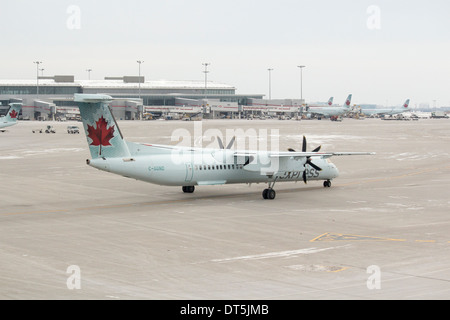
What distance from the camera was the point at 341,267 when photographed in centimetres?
2500

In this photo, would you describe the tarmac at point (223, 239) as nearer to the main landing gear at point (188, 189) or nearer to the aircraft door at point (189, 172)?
the main landing gear at point (188, 189)

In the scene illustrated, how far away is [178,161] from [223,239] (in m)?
11.5

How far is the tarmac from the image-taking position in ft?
71.8

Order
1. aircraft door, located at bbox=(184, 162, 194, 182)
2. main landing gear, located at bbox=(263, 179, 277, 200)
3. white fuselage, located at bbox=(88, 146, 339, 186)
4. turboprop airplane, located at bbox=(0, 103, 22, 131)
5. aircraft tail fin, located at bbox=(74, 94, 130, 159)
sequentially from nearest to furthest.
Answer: aircraft tail fin, located at bbox=(74, 94, 130, 159), white fuselage, located at bbox=(88, 146, 339, 186), aircraft door, located at bbox=(184, 162, 194, 182), main landing gear, located at bbox=(263, 179, 277, 200), turboprop airplane, located at bbox=(0, 103, 22, 131)

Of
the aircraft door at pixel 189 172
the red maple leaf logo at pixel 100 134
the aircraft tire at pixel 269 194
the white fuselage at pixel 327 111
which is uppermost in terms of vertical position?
the white fuselage at pixel 327 111

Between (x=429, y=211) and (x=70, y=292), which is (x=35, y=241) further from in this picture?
(x=429, y=211)

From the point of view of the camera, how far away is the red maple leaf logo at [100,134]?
38.7 metres

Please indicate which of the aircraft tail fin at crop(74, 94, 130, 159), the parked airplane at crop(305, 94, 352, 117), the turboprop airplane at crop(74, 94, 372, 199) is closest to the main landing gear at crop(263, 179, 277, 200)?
the turboprop airplane at crop(74, 94, 372, 199)

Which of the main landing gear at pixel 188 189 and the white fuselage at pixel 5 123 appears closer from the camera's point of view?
the main landing gear at pixel 188 189

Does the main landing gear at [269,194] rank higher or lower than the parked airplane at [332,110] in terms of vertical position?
lower
